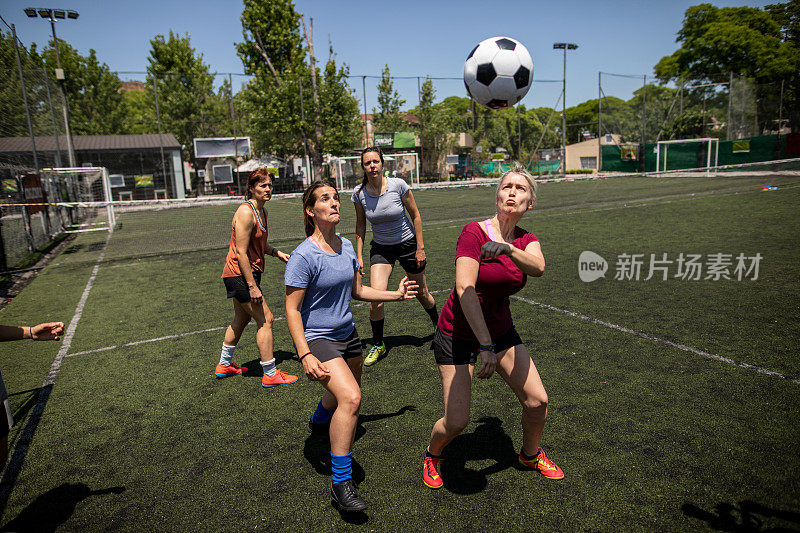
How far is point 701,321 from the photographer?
246 inches

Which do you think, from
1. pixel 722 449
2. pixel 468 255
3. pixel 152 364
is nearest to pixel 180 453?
pixel 152 364

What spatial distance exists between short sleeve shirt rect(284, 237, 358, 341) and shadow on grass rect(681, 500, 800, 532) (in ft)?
8.07

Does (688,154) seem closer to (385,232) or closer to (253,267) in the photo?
(385,232)

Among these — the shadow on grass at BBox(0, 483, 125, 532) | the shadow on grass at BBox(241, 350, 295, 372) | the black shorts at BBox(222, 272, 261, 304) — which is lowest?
the shadow on grass at BBox(0, 483, 125, 532)

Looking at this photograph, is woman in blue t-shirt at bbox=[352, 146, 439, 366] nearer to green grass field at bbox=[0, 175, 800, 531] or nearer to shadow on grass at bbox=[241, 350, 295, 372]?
green grass field at bbox=[0, 175, 800, 531]

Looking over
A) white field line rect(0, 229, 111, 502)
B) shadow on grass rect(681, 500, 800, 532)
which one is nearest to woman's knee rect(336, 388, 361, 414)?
shadow on grass rect(681, 500, 800, 532)

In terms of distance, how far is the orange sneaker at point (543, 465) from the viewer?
3.33m

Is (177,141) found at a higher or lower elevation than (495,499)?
higher

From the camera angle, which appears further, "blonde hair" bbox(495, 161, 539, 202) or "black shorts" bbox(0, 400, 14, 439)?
"blonde hair" bbox(495, 161, 539, 202)

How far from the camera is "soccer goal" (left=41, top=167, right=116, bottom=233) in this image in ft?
61.1

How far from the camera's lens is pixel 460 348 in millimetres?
3137

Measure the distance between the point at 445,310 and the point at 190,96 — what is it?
1697 inches

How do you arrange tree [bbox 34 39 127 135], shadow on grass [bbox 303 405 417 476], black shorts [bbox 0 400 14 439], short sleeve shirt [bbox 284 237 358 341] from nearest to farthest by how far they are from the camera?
black shorts [bbox 0 400 14 439], short sleeve shirt [bbox 284 237 358 341], shadow on grass [bbox 303 405 417 476], tree [bbox 34 39 127 135]

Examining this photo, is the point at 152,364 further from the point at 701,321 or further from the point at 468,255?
the point at 701,321
